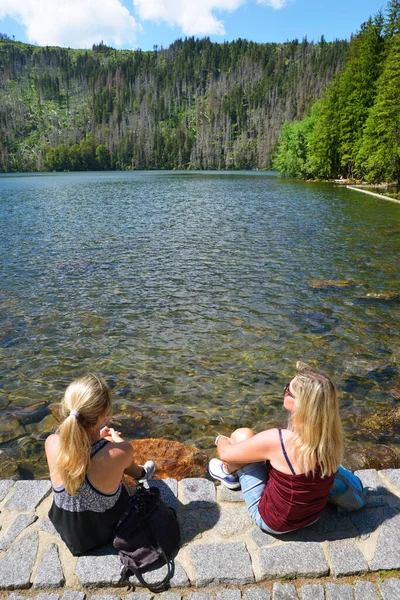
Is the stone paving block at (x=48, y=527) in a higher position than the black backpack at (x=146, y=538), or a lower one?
lower

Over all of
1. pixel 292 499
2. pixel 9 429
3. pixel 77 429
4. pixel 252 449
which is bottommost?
pixel 9 429

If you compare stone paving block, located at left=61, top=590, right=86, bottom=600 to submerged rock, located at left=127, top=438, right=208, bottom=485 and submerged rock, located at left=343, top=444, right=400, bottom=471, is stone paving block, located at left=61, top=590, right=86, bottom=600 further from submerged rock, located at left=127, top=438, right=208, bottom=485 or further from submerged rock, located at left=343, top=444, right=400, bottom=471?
submerged rock, located at left=343, top=444, right=400, bottom=471

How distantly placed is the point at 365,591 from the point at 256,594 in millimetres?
912

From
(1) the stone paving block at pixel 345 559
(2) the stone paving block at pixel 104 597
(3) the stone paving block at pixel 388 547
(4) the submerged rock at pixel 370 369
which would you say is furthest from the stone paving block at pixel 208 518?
(4) the submerged rock at pixel 370 369

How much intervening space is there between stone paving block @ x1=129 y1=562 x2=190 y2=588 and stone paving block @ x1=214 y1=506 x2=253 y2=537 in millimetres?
625

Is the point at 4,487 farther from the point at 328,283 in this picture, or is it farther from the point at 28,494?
the point at 328,283

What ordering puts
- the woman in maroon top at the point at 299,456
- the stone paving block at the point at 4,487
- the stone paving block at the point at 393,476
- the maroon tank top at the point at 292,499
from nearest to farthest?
the woman in maroon top at the point at 299,456 < the maroon tank top at the point at 292,499 < the stone paving block at the point at 4,487 < the stone paving block at the point at 393,476

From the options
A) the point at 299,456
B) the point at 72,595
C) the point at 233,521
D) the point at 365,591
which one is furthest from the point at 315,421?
the point at 72,595

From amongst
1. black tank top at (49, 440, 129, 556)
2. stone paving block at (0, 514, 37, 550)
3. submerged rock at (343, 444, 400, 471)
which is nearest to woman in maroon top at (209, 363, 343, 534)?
black tank top at (49, 440, 129, 556)

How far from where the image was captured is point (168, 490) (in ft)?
16.1

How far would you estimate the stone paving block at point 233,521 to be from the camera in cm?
425

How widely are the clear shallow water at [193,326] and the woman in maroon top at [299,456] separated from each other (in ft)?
9.27

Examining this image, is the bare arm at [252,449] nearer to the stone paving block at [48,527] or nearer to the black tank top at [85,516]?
the black tank top at [85,516]

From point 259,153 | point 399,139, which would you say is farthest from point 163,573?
point 259,153
